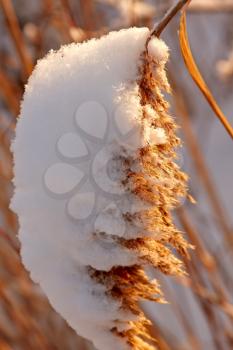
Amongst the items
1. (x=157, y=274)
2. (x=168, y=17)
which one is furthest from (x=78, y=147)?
(x=157, y=274)

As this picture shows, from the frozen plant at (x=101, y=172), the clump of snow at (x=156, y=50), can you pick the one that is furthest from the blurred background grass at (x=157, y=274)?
the clump of snow at (x=156, y=50)

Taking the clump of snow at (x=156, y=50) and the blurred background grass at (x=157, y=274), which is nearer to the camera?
the clump of snow at (x=156, y=50)

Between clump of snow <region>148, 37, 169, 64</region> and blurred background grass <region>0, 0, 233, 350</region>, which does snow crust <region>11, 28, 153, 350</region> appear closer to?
clump of snow <region>148, 37, 169, 64</region>

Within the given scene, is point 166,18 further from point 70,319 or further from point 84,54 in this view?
point 70,319

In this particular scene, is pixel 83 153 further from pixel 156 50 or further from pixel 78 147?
pixel 156 50

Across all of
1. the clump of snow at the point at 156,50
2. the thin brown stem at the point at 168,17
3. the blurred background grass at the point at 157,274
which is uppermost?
the blurred background grass at the point at 157,274

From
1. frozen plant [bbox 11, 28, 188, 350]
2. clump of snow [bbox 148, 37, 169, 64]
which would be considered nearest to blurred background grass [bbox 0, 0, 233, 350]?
frozen plant [bbox 11, 28, 188, 350]

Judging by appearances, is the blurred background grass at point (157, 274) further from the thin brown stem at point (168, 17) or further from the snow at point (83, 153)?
the thin brown stem at point (168, 17)
